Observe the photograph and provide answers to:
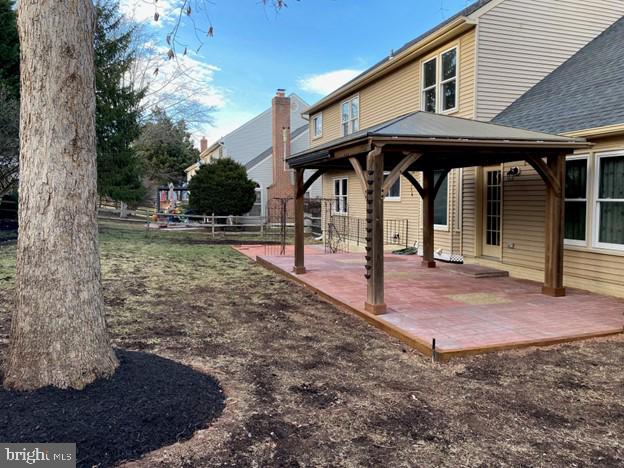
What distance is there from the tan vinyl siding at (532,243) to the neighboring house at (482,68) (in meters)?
0.09

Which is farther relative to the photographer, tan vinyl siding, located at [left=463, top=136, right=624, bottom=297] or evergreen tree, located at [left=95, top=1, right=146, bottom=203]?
evergreen tree, located at [left=95, top=1, right=146, bottom=203]

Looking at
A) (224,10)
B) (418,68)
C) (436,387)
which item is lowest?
(436,387)

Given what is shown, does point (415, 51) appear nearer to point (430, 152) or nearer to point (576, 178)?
point (576, 178)

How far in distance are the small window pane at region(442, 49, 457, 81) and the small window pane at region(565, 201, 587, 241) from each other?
4.29 m

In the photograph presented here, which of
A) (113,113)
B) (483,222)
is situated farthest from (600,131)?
(113,113)

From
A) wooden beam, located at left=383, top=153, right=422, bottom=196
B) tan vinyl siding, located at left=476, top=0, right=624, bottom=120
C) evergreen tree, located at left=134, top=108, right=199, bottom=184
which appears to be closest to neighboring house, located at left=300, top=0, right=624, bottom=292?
tan vinyl siding, located at left=476, top=0, right=624, bottom=120

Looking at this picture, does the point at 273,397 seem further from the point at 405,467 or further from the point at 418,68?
the point at 418,68

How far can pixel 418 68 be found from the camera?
12.2m

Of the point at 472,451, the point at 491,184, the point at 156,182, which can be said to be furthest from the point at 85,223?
the point at 156,182

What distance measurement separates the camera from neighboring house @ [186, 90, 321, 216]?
2700cm

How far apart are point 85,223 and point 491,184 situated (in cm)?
871

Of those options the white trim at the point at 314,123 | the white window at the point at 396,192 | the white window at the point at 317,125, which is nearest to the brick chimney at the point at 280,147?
the white trim at the point at 314,123

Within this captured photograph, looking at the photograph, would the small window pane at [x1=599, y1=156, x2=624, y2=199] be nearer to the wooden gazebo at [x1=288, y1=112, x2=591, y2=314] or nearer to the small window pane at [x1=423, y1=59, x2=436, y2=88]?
the wooden gazebo at [x1=288, y1=112, x2=591, y2=314]

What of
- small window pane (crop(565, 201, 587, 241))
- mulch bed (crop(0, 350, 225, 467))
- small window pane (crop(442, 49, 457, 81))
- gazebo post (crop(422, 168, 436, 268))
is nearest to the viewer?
mulch bed (crop(0, 350, 225, 467))
